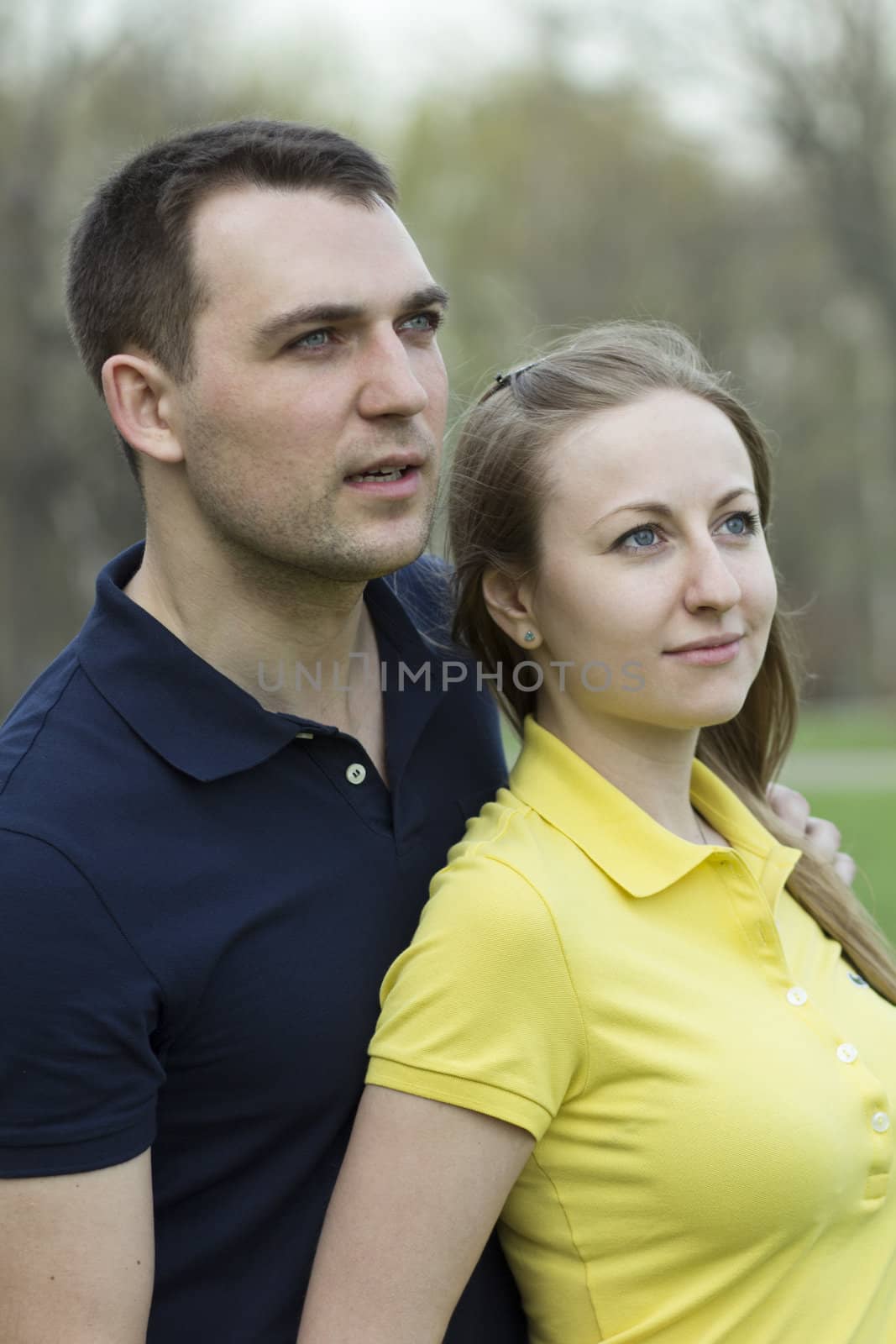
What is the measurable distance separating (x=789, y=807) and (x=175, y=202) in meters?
1.47

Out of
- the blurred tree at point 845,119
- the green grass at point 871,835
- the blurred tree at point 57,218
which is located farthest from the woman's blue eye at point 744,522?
the blurred tree at point 845,119

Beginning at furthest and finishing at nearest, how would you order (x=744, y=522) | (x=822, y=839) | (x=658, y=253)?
(x=658, y=253), (x=822, y=839), (x=744, y=522)

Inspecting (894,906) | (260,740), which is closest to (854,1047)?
(260,740)

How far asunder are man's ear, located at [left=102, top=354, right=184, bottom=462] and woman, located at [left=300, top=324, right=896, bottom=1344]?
48cm

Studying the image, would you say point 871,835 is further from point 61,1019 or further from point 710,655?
point 61,1019

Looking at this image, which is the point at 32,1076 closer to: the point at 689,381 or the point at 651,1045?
the point at 651,1045

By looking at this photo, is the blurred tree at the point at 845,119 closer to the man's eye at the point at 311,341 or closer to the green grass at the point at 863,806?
the green grass at the point at 863,806

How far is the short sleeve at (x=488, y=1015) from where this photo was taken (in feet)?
5.98

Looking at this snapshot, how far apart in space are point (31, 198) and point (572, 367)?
58.0 feet

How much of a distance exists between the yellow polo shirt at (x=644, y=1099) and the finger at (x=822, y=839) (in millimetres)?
512

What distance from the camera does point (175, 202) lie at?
7.46 feet

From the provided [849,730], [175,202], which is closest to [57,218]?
[849,730]

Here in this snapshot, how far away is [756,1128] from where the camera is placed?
188cm

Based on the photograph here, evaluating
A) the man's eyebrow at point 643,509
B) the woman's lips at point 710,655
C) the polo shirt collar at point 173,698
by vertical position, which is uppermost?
the man's eyebrow at point 643,509
